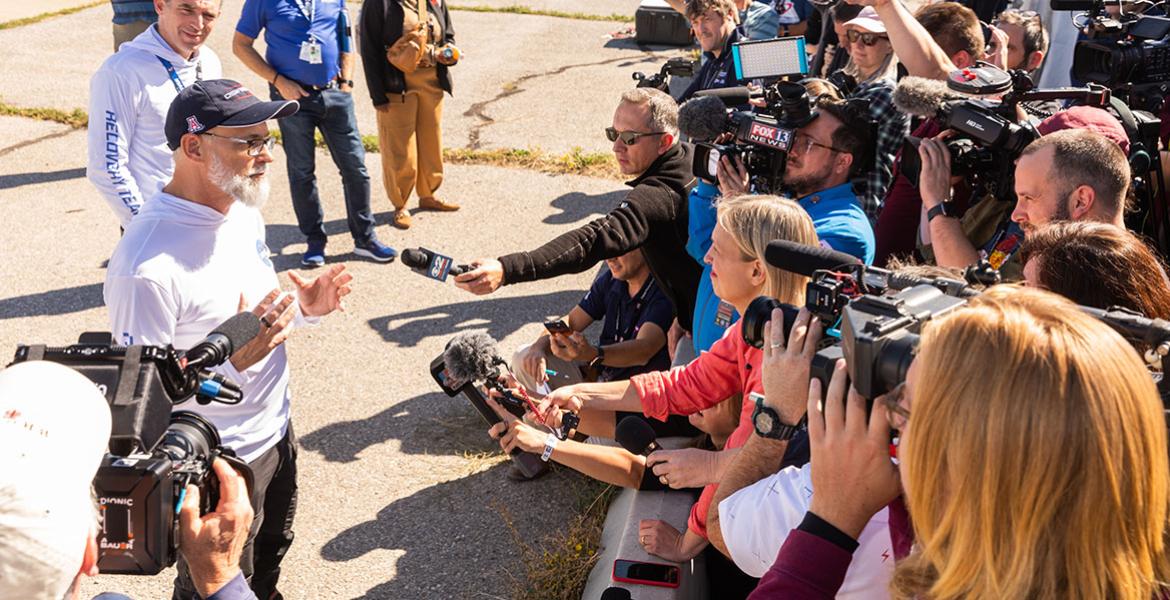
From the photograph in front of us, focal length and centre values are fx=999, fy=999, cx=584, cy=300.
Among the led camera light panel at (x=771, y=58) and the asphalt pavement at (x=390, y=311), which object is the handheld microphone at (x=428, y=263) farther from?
the led camera light panel at (x=771, y=58)

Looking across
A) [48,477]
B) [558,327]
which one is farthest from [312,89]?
[48,477]

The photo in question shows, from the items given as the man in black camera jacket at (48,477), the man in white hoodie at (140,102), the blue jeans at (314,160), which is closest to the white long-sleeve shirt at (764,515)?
the man in black camera jacket at (48,477)

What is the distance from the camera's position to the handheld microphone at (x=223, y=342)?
2.46 meters

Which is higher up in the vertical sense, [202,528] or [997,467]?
[997,467]

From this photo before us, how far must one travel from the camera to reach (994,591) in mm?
1587

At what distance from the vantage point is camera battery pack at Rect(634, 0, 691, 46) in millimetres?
12922

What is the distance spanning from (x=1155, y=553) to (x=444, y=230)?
6.40 metres

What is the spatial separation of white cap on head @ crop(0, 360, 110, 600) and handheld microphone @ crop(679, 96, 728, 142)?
10.2 ft

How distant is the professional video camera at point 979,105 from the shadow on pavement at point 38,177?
7183 millimetres

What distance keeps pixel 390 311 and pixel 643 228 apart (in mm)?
2564

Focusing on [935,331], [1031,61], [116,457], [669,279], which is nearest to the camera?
[935,331]

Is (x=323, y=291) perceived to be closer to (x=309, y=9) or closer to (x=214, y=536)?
(x=214, y=536)

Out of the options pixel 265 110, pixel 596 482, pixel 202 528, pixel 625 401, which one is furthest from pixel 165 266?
pixel 596 482

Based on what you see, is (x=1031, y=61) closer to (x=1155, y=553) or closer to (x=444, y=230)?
(x=444, y=230)
